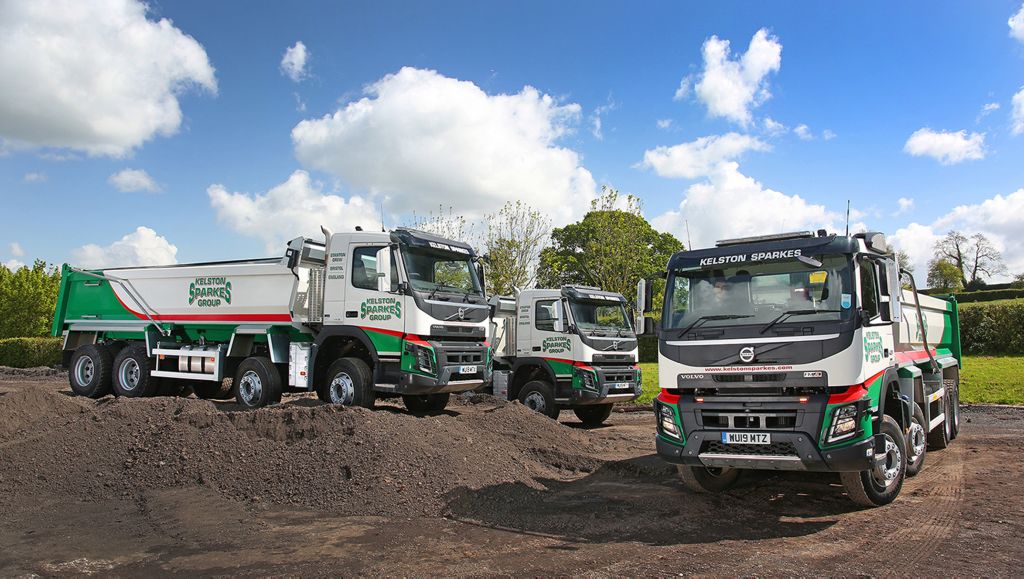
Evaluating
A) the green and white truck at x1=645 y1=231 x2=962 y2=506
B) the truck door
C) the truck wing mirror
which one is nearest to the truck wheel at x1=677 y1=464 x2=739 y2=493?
the green and white truck at x1=645 y1=231 x2=962 y2=506

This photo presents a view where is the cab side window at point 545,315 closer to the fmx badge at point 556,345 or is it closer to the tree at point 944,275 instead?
the fmx badge at point 556,345

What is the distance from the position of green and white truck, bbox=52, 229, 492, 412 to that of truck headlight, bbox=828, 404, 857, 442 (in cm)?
648

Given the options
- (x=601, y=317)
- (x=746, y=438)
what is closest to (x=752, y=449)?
(x=746, y=438)

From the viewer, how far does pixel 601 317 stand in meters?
14.8

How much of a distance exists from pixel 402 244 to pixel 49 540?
6.48m

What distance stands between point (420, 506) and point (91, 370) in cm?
1143

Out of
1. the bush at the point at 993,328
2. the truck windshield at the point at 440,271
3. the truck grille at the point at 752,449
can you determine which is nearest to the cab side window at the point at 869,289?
the truck grille at the point at 752,449

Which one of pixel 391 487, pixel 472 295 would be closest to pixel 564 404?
pixel 472 295

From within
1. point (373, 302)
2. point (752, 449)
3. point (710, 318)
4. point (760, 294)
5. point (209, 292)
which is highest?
point (209, 292)

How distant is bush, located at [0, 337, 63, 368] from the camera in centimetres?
3047

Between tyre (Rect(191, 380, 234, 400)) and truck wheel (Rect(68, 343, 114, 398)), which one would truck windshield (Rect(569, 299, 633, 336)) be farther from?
truck wheel (Rect(68, 343, 114, 398))

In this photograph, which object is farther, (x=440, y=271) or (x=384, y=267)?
Result: (x=440, y=271)

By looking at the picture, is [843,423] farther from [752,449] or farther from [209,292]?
[209,292]

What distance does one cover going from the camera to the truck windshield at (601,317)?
1435 cm
